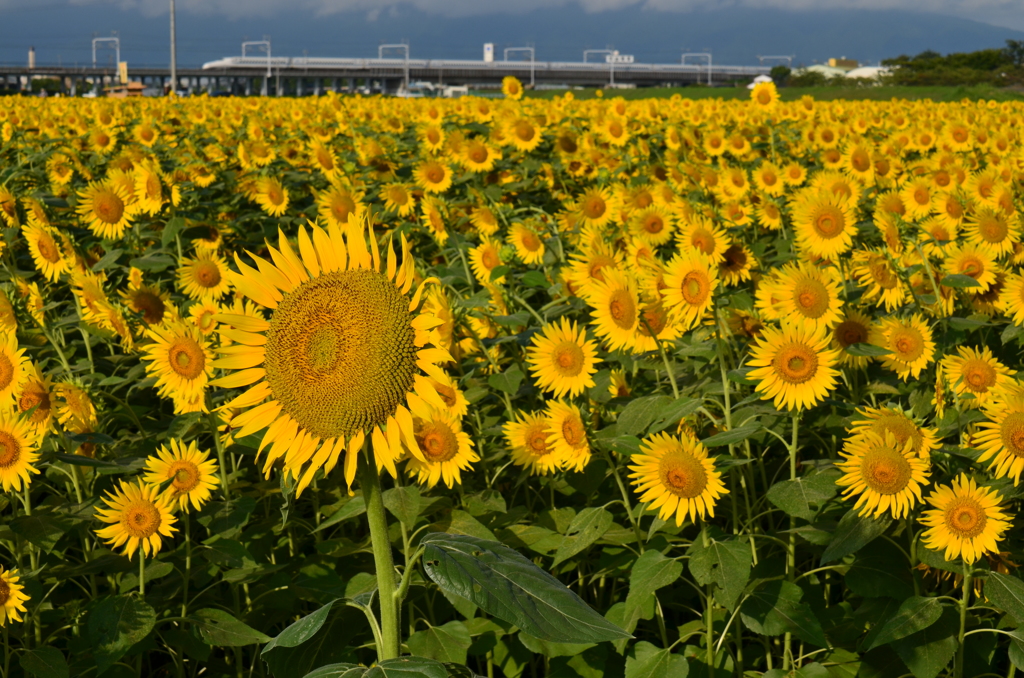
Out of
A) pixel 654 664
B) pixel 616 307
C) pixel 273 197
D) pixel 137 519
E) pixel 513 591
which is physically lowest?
pixel 654 664

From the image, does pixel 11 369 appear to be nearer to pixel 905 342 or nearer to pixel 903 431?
pixel 903 431

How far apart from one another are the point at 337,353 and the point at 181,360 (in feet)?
5.64

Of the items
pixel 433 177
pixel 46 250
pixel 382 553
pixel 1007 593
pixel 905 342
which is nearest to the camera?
pixel 382 553

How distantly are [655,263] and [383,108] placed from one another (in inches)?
382

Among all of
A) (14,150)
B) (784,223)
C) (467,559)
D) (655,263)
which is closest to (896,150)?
(784,223)

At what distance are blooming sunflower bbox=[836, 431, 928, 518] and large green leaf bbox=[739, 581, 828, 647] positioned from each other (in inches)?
12.3

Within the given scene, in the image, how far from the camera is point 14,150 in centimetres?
888

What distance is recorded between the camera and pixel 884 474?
2178 mm

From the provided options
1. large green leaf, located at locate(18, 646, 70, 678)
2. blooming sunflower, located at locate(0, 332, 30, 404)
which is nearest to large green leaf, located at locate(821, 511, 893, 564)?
large green leaf, located at locate(18, 646, 70, 678)

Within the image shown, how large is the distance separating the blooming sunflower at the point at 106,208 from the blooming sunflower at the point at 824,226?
3.14 meters

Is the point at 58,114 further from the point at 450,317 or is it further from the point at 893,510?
the point at 893,510

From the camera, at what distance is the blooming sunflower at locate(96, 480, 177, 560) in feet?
8.04

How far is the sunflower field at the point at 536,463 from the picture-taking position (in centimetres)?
122

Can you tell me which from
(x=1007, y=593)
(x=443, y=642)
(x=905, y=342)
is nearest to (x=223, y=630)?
(x=443, y=642)
